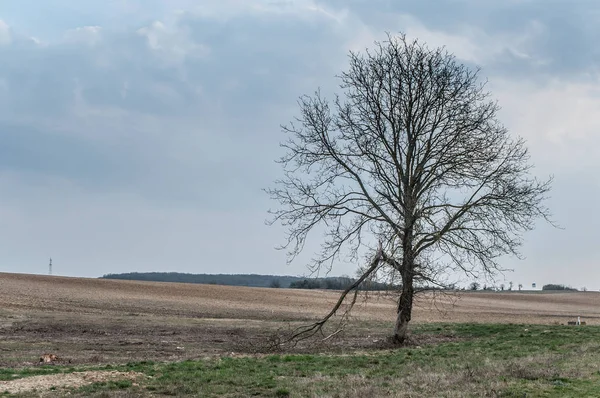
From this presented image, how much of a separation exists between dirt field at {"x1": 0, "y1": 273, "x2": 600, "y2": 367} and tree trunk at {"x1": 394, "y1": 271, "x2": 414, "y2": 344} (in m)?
0.89

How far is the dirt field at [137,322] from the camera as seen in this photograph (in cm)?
2078

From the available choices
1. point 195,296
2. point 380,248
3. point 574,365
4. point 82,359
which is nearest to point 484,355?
point 574,365

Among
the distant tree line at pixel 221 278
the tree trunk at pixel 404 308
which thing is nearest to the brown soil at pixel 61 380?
the tree trunk at pixel 404 308

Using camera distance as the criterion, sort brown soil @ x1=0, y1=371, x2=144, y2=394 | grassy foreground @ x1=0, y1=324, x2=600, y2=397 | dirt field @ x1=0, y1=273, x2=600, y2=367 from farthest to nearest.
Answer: dirt field @ x1=0, y1=273, x2=600, y2=367 < brown soil @ x1=0, y1=371, x2=144, y2=394 < grassy foreground @ x1=0, y1=324, x2=600, y2=397

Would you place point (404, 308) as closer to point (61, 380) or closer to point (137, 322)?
point (61, 380)

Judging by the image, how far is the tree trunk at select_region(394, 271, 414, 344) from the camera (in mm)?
23672

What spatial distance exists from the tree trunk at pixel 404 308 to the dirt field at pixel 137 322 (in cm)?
89

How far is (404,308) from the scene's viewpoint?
23.7 meters

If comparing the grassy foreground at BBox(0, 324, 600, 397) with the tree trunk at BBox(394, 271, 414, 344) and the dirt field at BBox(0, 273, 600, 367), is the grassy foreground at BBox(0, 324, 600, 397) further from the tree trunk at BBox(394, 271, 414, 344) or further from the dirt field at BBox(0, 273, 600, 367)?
the dirt field at BBox(0, 273, 600, 367)

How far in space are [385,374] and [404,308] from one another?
9.36 metres

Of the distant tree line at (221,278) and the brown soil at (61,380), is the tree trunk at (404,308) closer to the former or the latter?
the brown soil at (61,380)

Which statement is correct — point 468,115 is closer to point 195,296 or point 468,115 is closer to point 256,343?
point 256,343

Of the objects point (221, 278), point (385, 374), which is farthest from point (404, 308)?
point (221, 278)

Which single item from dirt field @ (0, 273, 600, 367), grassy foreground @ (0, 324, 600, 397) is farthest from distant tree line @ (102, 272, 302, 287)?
grassy foreground @ (0, 324, 600, 397)
